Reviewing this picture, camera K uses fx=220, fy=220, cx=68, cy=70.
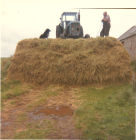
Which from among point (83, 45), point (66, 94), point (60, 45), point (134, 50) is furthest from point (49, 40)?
point (134, 50)

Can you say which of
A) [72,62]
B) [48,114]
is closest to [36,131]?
[48,114]

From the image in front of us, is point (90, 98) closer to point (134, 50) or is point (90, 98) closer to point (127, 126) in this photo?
point (127, 126)

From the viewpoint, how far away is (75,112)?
556cm

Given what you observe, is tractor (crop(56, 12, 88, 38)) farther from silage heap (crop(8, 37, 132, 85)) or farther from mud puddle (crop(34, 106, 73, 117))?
mud puddle (crop(34, 106, 73, 117))

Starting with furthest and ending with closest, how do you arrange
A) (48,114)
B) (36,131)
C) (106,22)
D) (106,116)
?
(106,22) → (48,114) → (106,116) → (36,131)

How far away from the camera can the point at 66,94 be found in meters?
7.70

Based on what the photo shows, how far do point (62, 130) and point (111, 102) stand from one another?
2297mm

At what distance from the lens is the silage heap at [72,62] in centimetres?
862

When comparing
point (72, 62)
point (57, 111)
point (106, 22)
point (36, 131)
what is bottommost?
point (36, 131)

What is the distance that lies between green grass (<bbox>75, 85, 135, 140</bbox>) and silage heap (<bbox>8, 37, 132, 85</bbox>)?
1336mm

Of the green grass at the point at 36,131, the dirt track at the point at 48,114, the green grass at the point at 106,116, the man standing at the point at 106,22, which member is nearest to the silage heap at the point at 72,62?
the dirt track at the point at 48,114

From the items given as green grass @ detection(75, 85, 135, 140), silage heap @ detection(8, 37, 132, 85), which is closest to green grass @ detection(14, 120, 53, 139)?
green grass @ detection(75, 85, 135, 140)

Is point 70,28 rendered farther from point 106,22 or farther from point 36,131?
point 36,131

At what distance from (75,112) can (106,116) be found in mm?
857
